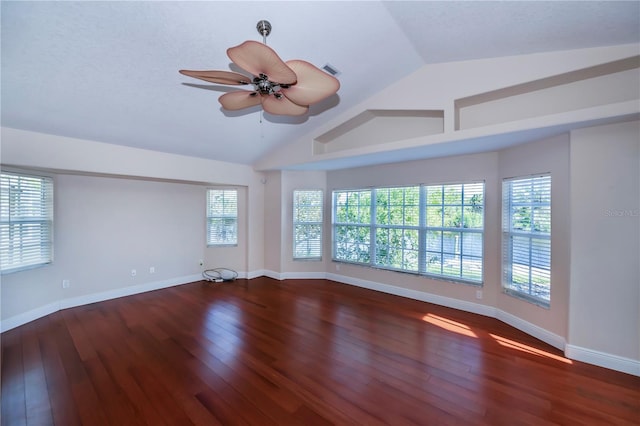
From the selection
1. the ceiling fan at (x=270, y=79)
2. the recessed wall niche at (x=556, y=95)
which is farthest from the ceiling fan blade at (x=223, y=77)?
the recessed wall niche at (x=556, y=95)

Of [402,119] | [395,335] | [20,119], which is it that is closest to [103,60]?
[20,119]

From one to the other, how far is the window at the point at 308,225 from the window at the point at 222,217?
1401 mm

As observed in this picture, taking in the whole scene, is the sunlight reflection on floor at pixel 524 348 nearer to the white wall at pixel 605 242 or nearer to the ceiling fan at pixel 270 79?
the white wall at pixel 605 242

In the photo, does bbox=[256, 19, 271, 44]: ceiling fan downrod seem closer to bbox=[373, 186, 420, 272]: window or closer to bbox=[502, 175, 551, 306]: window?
bbox=[373, 186, 420, 272]: window

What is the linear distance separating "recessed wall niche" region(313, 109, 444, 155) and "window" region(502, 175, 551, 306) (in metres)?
1.37

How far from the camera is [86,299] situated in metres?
4.17

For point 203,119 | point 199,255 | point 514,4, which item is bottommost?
point 199,255

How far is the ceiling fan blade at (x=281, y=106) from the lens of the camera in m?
2.26

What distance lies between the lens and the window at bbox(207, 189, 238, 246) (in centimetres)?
571

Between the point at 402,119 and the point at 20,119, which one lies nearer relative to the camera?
the point at 20,119

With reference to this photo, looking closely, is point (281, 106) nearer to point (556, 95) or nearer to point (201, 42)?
point (201, 42)

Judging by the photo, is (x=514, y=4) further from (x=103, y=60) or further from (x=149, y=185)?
(x=149, y=185)

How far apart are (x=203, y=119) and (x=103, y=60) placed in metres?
1.30

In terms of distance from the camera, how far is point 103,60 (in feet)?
7.98
